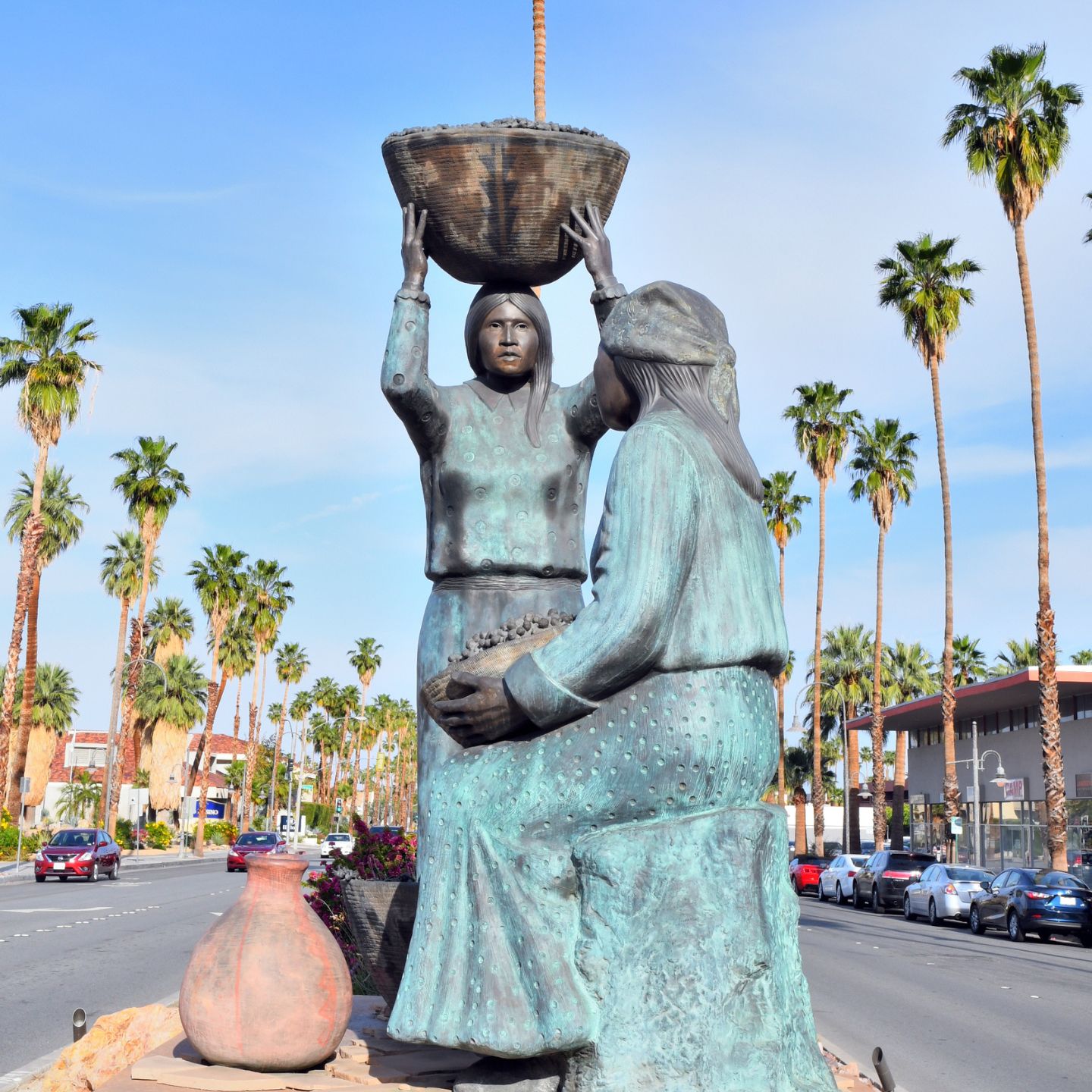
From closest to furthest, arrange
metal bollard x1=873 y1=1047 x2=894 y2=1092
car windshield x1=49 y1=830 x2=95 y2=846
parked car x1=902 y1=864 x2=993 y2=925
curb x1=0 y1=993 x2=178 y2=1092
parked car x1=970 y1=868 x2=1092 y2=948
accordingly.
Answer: metal bollard x1=873 y1=1047 x2=894 y2=1092, curb x1=0 y1=993 x2=178 y2=1092, parked car x1=970 y1=868 x2=1092 y2=948, parked car x1=902 y1=864 x2=993 y2=925, car windshield x1=49 y1=830 x2=95 y2=846

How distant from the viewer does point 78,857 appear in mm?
32688

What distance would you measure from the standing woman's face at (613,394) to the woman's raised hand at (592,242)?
39.0 inches

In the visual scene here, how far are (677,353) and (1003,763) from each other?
4569cm

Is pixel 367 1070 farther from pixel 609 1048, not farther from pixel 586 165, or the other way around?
pixel 586 165

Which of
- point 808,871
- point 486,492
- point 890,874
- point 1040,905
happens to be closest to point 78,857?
point 890,874

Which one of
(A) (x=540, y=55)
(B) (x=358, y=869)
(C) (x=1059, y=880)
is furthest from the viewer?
(C) (x=1059, y=880)

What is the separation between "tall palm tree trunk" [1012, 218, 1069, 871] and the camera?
26406 millimetres

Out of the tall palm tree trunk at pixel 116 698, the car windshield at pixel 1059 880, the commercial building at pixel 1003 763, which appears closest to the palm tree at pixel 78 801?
the tall palm tree trunk at pixel 116 698

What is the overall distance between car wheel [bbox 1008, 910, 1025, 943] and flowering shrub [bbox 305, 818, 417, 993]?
1717cm

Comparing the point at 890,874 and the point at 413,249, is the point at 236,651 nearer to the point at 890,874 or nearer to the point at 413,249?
the point at 890,874

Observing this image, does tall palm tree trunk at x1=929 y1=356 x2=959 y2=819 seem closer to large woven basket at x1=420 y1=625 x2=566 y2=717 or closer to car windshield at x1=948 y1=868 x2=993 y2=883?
car windshield at x1=948 y1=868 x2=993 y2=883

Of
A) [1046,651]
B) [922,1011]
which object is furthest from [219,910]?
[1046,651]

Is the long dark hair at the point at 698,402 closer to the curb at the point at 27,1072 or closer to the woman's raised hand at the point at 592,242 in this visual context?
the woman's raised hand at the point at 592,242

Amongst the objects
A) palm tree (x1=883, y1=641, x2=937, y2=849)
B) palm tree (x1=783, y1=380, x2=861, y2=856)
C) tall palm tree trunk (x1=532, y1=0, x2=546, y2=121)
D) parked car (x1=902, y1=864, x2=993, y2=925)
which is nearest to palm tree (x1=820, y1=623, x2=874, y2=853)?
palm tree (x1=883, y1=641, x2=937, y2=849)
